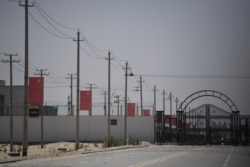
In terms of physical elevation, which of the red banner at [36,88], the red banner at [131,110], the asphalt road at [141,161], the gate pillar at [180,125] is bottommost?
the asphalt road at [141,161]

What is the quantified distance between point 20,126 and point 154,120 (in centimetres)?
2072

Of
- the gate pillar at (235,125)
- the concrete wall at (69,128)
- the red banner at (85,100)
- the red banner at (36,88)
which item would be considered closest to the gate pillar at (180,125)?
the gate pillar at (235,125)

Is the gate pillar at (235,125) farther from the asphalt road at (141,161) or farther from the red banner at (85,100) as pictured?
the asphalt road at (141,161)

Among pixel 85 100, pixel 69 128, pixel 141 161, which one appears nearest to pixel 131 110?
pixel 69 128

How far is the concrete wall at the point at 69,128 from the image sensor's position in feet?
274

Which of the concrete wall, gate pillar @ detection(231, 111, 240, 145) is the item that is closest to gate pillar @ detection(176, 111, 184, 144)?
gate pillar @ detection(231, 111, 240, 145)

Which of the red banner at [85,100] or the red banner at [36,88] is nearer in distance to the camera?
the red banner at [36,88]

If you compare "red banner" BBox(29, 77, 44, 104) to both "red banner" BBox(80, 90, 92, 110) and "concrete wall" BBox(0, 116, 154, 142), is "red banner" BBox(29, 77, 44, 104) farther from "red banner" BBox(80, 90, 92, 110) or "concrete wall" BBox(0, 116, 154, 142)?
"concrete wall" BBox(0, 116, 154, 142)

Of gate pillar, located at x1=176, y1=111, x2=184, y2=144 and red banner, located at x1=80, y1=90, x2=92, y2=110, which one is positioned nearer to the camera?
red banner, located at x1=80, y1=90, x2=92, y2=110

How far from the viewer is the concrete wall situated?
274 ft

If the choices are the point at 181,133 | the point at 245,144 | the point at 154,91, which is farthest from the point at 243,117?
the point at 154,91

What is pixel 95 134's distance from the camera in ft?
275

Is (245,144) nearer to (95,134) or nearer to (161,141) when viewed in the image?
(161,141)

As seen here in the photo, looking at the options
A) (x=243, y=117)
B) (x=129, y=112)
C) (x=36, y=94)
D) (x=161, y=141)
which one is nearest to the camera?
(x=36, y=94)
